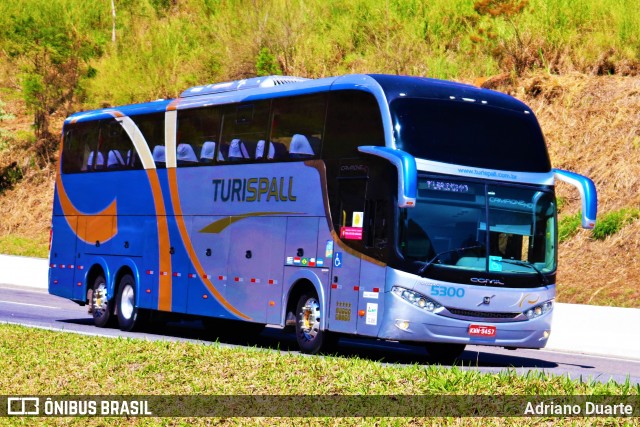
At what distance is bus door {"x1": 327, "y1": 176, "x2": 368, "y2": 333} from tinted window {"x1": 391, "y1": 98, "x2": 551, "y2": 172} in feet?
3.37

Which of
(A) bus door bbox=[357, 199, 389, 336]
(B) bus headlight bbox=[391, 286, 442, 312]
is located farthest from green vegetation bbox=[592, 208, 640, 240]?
(B) bus headlight bbox=[391, 286, 442, 312]

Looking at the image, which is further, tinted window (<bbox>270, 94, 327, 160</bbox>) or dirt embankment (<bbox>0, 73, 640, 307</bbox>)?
dirt embankment (<bbox>0, 73, 640, 307</bbox>)

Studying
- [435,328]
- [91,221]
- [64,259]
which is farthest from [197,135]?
[435,328]

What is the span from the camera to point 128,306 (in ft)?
75.1

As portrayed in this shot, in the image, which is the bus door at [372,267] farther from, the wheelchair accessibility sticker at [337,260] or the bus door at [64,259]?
the bus door at [64,259]

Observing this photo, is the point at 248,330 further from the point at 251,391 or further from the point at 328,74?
the point at 328,74

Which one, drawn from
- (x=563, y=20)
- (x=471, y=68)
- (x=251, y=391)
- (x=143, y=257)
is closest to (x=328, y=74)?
(x=471, y=68)

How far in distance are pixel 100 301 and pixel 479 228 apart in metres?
9.82

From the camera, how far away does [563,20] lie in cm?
3697

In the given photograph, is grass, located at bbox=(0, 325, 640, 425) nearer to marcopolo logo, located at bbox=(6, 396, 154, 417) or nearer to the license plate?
marcopolo logo, located at bbox=(6, 396, 154, 417)

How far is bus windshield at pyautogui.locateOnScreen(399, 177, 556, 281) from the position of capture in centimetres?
1631

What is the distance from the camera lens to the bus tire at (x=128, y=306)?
22.6 metres

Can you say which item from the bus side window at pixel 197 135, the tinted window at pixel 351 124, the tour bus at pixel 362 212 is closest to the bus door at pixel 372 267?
the tour bus at pixel 362 212

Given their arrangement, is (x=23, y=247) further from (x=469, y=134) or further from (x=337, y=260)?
(x=469, y=134)
